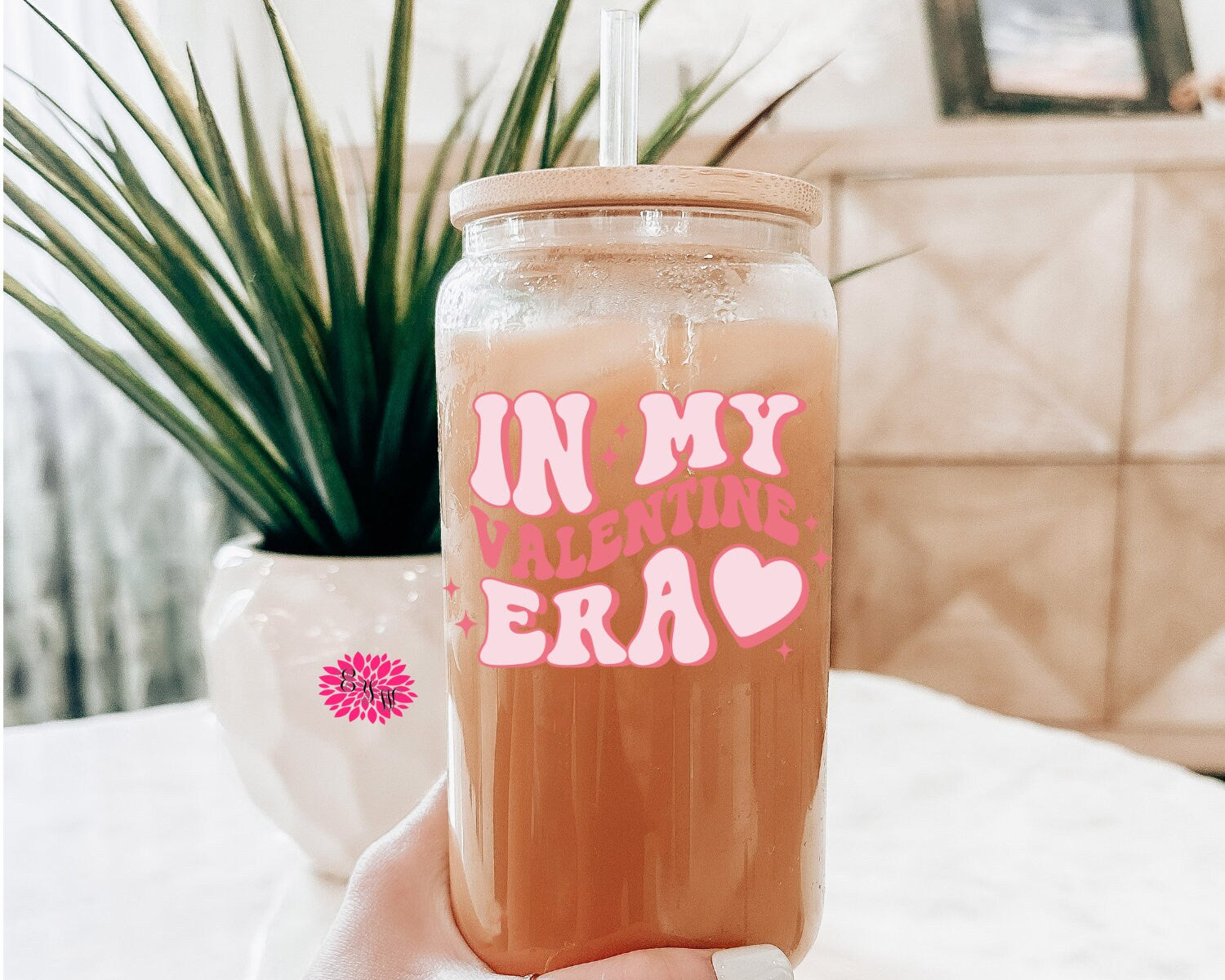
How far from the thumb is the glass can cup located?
1 cm

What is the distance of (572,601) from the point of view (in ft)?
1.21

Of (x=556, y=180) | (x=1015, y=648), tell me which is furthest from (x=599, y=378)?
(x=1015, y=648)

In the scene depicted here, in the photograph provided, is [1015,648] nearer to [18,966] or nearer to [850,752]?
[850,752]

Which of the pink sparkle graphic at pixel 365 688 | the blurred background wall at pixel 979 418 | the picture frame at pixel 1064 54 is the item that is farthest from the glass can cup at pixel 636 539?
the picture frame at pixel 1064 54

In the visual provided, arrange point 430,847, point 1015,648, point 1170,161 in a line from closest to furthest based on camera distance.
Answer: point 430,847
point 1170,161
point 1015,648

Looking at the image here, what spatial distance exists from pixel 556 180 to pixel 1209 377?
155 centimetres

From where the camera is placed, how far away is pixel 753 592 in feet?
1.24

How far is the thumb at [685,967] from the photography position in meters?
0.37

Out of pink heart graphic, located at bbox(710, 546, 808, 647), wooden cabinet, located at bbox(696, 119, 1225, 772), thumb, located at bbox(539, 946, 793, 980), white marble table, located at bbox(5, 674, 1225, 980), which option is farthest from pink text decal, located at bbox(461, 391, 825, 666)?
wooden cabinet, located at bbox(696, 119, 1225, 772)

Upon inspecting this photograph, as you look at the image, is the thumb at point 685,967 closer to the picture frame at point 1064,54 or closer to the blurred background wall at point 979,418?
the blurred background wall at point 979,418

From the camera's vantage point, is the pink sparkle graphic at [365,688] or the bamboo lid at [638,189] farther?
the pink sparkle graphic at [365,688]

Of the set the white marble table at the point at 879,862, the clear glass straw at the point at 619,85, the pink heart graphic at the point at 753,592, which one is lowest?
the white marble table at the point at 879,862

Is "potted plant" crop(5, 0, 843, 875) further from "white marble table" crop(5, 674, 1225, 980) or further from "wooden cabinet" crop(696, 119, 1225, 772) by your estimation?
"wooden cabinet" crop(696, 119, 1225, 772)

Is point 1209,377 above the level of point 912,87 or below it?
below
